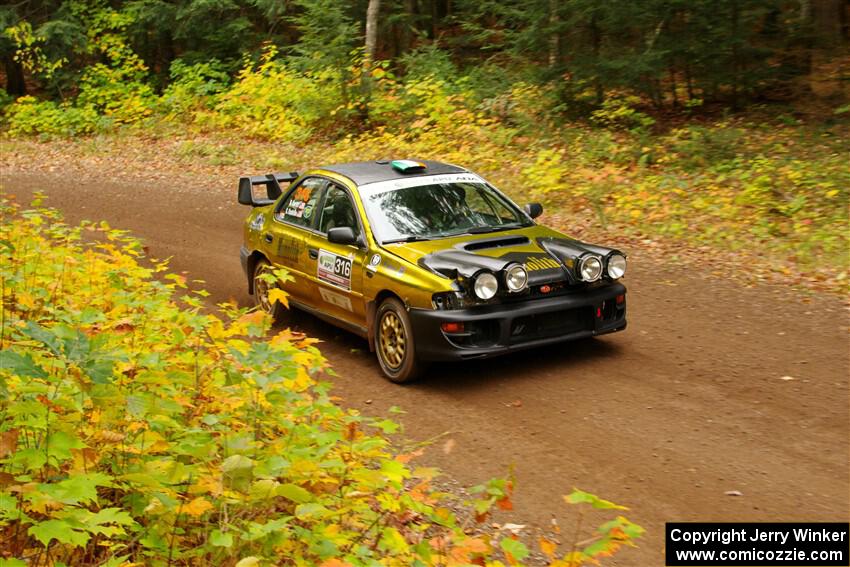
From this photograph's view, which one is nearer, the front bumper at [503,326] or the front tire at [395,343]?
the front bumper at [503,326]

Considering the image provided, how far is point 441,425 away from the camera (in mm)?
7145

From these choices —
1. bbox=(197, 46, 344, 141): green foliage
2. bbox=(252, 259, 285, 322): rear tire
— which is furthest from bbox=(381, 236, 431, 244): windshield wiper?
bbox=(197, 46, 344, 141): green foliage

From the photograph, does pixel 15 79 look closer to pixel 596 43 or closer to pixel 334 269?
pixel 596 43

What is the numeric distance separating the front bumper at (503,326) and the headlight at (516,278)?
165mm

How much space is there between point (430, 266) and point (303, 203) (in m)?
2.41

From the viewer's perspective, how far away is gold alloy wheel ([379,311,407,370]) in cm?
805

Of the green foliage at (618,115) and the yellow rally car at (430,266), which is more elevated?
A: the green foliage at (618,115)

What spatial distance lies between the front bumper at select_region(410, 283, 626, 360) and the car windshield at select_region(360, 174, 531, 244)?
1146 millimetres

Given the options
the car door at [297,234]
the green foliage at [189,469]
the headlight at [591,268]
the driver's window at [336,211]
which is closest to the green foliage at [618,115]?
the car door at [297,234]

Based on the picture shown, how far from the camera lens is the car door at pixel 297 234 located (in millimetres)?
9438

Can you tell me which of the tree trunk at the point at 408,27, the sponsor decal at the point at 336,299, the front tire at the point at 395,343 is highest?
the tree trunk at the point at 408,27

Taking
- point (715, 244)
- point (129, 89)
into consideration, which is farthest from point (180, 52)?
point (715, 244)

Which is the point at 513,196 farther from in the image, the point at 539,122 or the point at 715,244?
the point at 715,244

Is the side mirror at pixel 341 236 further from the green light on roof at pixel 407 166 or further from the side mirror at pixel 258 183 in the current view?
the side mirror at pixel 258 183
